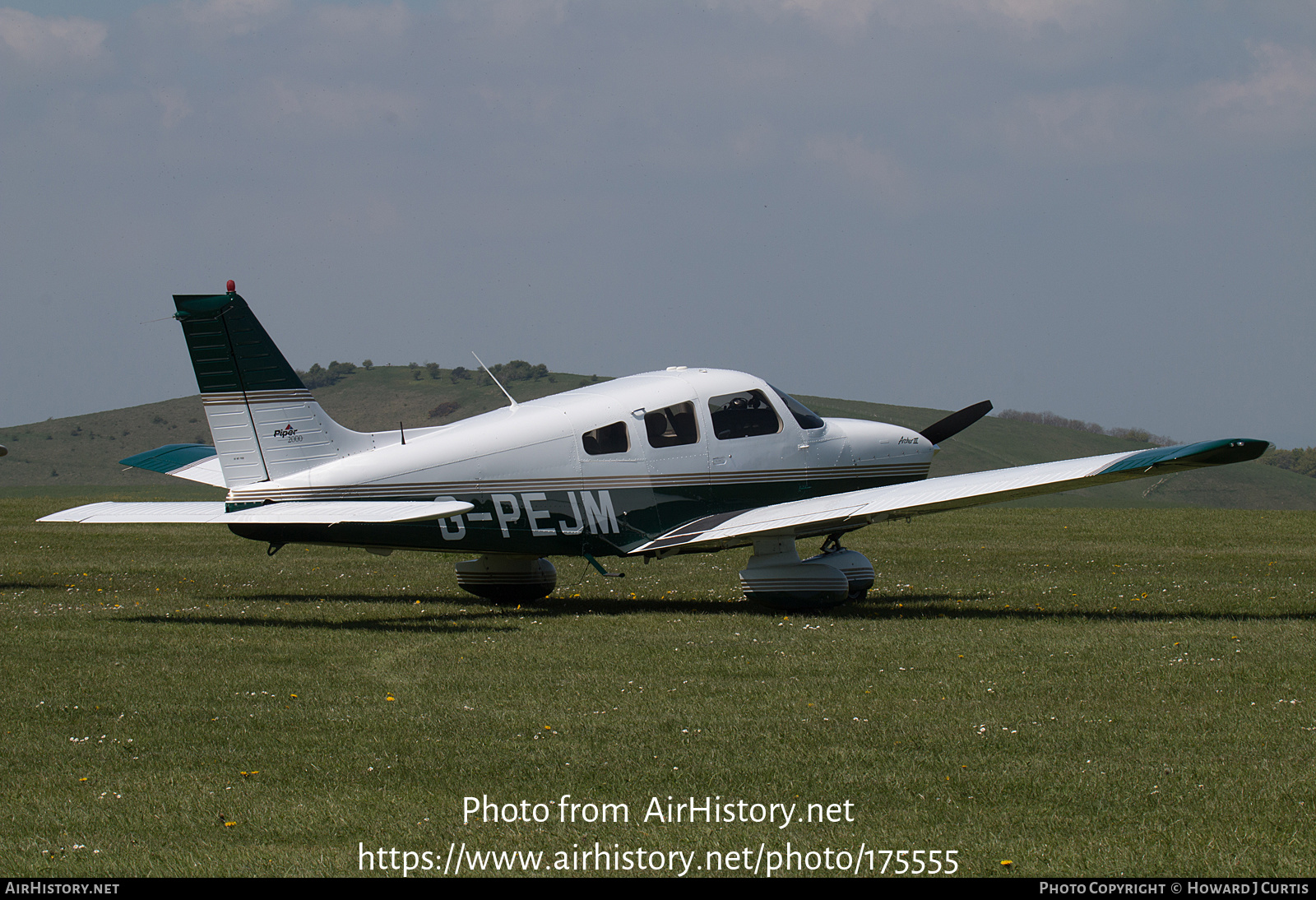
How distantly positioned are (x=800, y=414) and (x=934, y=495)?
9.75 feet

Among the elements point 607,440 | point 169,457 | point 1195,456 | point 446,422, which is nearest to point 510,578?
point 607,440

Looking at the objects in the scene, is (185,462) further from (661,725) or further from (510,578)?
(661,725)

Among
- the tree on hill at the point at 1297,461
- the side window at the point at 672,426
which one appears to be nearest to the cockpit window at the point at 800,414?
the side window at the point at 672,426

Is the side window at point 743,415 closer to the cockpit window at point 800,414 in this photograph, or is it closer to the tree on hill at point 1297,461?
the cockpit window at point 800,414

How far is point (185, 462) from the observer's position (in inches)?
741

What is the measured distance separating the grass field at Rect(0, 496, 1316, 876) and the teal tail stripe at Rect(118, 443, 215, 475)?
264 cm

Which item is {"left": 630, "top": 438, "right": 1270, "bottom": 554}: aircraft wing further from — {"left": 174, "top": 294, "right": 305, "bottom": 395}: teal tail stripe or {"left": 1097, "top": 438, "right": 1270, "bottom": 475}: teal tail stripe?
{"left": 174, "top": 294, "right": 305, "bottom": 395}: teal tail stripe

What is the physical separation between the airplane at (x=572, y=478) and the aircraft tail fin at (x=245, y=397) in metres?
0.02

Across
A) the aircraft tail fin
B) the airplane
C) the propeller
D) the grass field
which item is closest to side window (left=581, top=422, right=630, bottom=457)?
the airplane

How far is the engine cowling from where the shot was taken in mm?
16125

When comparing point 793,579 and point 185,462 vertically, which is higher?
point 185,462

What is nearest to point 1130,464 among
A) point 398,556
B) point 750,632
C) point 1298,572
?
point 750,632
